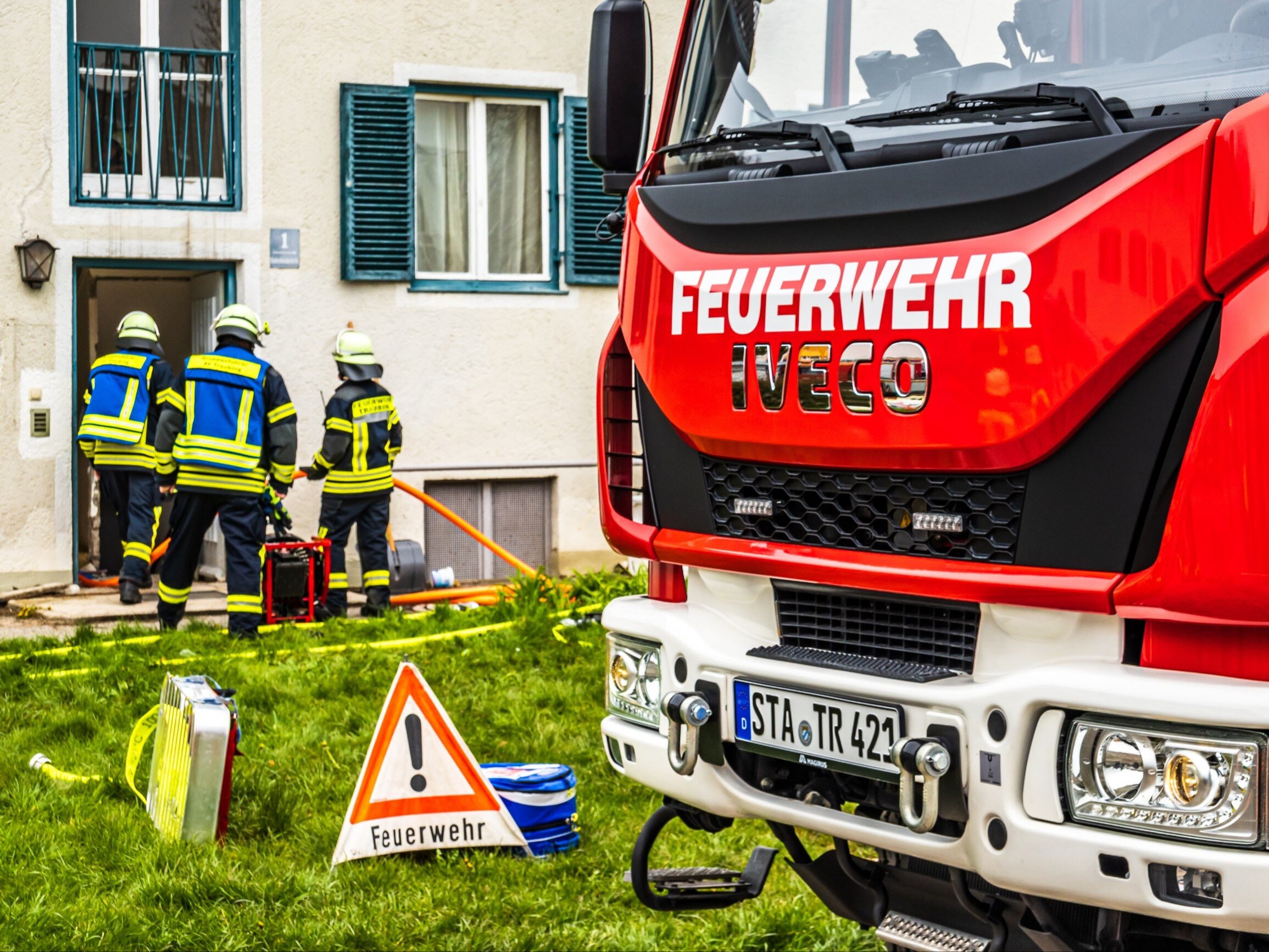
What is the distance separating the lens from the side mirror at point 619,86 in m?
4.36

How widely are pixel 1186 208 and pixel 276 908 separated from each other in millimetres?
3572

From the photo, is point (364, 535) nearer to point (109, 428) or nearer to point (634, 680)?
point (109, 428)

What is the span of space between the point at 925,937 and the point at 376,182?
9849 mm

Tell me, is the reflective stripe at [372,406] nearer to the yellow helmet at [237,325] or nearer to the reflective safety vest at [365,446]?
the reflective safety vest at [365,446]

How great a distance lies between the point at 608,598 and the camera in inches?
381

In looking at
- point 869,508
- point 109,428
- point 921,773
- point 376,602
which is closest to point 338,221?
point 109,428

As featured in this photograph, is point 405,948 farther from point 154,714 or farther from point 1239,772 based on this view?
point 1239,772

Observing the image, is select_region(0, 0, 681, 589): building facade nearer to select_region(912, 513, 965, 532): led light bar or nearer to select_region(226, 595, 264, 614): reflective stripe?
select_region(226, 595, 264, 614): reflective stripe

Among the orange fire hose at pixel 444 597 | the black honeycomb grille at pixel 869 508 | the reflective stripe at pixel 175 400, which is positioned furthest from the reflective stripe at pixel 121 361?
the black honeycomb grille at pixel 869 508

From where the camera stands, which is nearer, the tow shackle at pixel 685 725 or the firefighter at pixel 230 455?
the tow shackle at pixel 685 725

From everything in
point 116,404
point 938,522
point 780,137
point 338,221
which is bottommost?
point 116,404

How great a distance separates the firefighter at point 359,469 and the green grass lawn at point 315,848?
2.34 m

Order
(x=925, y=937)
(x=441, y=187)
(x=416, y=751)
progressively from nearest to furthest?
(x=925, y=937)
(x=416, y=751)
(x=441, y=187)

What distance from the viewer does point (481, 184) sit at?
42.4 feet
